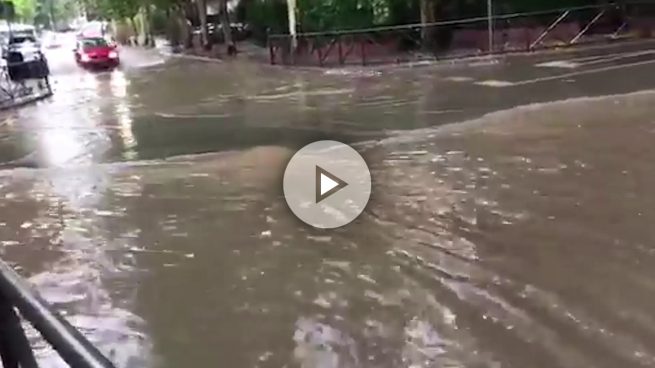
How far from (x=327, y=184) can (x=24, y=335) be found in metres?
7.90

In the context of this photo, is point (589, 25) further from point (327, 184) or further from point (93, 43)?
point (93, 43)

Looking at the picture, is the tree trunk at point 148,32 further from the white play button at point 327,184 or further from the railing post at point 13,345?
the railing post at point 13,345

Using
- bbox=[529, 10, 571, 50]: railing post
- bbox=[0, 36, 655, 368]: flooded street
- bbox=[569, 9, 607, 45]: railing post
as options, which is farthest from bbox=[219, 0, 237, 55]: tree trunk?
bbox=[0, 36, 655, 368]: flooded street

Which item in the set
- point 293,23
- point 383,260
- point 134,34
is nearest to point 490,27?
point 293,23

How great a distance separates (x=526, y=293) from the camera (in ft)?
20.9

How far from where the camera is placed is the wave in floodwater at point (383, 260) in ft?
18.8

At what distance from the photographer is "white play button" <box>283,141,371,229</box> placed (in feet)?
30.1

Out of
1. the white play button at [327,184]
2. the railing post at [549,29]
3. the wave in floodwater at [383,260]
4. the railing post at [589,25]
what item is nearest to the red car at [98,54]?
the railing post at [549,29]

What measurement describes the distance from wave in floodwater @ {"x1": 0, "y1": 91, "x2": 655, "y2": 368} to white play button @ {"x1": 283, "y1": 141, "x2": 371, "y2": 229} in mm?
201

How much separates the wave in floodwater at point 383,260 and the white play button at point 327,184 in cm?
46

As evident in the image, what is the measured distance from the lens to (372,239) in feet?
26.7

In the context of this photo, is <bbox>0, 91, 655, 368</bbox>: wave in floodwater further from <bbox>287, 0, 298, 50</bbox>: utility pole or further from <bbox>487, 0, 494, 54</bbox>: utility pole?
<bbox>287, 0, 298, 50</bbox>: utility pole

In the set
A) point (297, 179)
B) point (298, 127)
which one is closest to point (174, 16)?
point (298, 127)

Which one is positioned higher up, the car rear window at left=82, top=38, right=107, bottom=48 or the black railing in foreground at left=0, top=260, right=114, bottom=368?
the black railing in foreground at left=0, top=260, right=114, bottom=368
